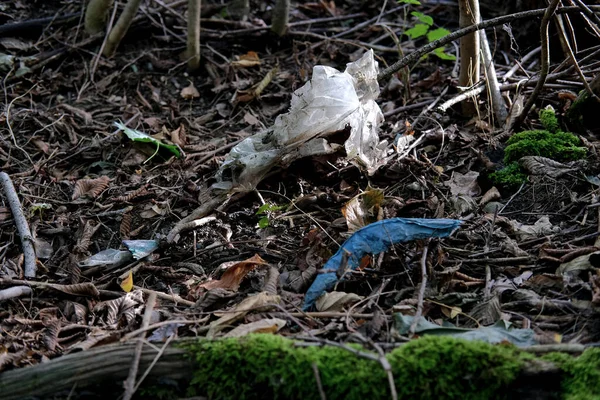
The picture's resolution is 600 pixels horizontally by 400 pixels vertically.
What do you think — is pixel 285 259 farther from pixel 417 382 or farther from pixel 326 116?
pixel 417 382

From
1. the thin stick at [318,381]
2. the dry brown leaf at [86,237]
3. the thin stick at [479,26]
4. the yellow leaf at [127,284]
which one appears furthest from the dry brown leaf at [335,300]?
the thin stick at [479,26]

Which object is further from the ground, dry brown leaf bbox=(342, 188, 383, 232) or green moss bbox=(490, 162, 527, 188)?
green moss bbox=(490, 162, 527, 188)

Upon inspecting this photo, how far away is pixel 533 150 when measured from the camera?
3117 millimetres

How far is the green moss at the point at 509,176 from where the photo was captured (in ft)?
9.87

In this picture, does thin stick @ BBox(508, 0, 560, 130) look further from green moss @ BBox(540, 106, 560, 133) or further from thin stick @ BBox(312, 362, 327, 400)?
thin stick @ BBox(312, 362, 327, 400)

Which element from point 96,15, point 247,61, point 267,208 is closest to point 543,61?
point 267,208

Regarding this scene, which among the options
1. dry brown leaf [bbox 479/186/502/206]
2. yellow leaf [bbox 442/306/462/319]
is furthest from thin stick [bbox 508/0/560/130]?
yellow leaf [bbox 442/306/462/319]

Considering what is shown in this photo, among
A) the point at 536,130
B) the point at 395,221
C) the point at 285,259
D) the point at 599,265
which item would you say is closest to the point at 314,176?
the point at 285,259

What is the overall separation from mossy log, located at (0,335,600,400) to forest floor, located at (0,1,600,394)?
0.16 metres

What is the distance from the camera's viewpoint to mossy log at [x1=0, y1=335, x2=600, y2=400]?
175cm

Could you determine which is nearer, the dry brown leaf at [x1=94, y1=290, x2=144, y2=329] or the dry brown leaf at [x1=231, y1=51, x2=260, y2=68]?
the dry brown leaf at [x1=94, y1=290, x2=144, y2=329]

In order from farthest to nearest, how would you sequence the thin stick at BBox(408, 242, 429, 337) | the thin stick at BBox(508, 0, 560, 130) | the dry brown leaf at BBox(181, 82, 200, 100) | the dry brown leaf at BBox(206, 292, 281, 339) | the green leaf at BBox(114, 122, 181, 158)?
1. the dry brown leaf at BBox(181, 82, 200, 100)
2. the green leaf at BBox(114, 122, 181, 158)
3. the thin stick at BBox(508, 0, 560, 130)
4. the dry brown leaf at BBox(206, 292, 281, 339)
5. the thin stick at BBox(408, 242, 429, 337)

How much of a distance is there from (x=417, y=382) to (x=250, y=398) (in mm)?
509

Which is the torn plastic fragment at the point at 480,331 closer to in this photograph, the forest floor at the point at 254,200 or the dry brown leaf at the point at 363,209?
the forest floor at the point at 254,200
